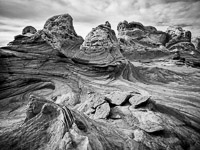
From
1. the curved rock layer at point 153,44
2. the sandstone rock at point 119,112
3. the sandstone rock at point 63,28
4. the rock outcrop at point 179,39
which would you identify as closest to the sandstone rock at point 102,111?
the sandstone rock at point 119,112

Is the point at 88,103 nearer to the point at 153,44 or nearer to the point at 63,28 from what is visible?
the point at 63,28

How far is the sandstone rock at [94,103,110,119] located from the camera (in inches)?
212

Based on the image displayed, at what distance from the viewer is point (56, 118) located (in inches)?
144

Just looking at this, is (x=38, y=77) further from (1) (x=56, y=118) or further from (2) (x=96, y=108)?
(1) (x=56, y=118)

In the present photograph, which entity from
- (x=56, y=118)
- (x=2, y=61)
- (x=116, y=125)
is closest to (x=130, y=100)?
(x=116, y=125)

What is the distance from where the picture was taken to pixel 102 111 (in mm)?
5617

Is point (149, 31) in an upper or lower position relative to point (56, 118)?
upper

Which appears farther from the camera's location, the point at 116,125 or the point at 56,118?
the point at 116,125

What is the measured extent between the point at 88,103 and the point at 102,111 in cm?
111

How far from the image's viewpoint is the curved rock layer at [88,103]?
10.9 ft

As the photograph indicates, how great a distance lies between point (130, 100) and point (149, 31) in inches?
1583

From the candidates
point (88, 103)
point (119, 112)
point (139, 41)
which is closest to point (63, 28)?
point (139, 41)

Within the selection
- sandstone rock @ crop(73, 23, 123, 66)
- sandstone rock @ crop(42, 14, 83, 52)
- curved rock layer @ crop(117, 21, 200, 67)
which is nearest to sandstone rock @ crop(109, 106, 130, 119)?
sandstone rock @ crop(73, 23, 123, 66)

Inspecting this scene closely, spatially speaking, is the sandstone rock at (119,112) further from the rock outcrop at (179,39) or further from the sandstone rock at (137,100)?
the rock outcrop at (179,39)
